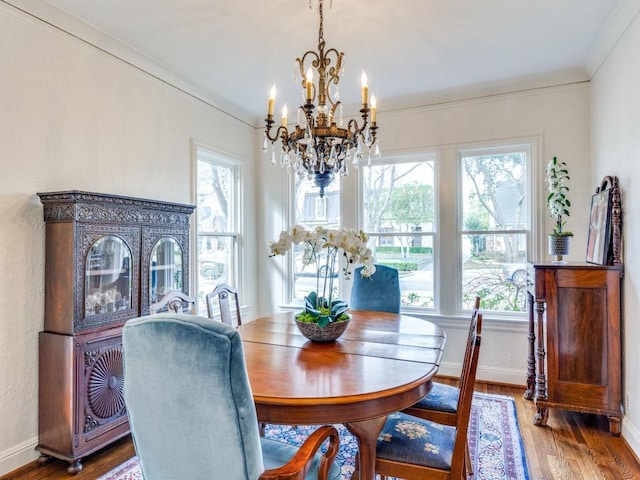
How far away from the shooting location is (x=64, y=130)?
2.48m

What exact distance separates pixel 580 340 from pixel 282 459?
7.40 feet

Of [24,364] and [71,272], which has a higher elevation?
[71,272]

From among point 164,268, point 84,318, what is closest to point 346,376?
point 84,318

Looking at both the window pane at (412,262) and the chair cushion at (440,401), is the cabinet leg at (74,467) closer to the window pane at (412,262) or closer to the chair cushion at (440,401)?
the chair cushion at (440,401)

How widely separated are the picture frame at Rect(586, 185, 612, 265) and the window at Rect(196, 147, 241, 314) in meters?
3.25

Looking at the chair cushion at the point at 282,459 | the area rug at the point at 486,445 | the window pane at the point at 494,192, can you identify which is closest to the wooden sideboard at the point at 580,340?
the area rug at the point at 486,445

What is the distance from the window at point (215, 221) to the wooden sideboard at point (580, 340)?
9.36 ft

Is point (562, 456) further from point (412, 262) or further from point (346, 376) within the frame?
point (412, 262)

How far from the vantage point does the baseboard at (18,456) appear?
215cm

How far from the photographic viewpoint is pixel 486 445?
246 centimetres

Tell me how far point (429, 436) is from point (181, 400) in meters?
1.09

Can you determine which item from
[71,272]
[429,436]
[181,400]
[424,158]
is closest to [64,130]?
[71,272]

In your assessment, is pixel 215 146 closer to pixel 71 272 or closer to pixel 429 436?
pixel 71 272

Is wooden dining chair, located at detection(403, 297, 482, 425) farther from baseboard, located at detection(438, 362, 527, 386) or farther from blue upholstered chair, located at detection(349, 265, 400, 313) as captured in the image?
baseboard, located at detection(438, 362, 527, 386)
